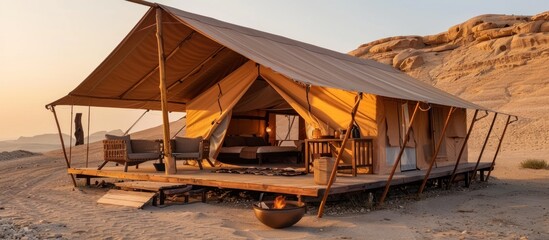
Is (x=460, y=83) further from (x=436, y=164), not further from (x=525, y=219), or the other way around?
(x=525, y=219)

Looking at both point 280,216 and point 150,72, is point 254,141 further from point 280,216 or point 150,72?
point 280,216

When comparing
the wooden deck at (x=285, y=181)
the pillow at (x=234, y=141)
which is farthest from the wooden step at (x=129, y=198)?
the pillow at (x=234, y=141)

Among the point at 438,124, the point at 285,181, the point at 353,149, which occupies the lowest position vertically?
the point at 285,181

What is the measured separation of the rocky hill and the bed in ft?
45.4

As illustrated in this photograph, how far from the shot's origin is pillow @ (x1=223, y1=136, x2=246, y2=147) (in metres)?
9.86

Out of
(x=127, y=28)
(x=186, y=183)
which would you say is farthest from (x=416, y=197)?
(x=127, y=28)

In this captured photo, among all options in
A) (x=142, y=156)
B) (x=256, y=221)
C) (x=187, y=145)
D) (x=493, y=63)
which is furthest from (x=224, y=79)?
(x=493, y=63)

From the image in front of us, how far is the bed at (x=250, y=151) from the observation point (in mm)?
9016

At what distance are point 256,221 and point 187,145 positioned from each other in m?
3.37

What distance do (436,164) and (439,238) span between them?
15.3ft

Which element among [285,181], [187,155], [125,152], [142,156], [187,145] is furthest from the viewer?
[187,145]

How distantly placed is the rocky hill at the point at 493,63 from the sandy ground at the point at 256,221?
585 inches

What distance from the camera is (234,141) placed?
392 inches

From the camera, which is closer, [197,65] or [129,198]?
[129,198]
